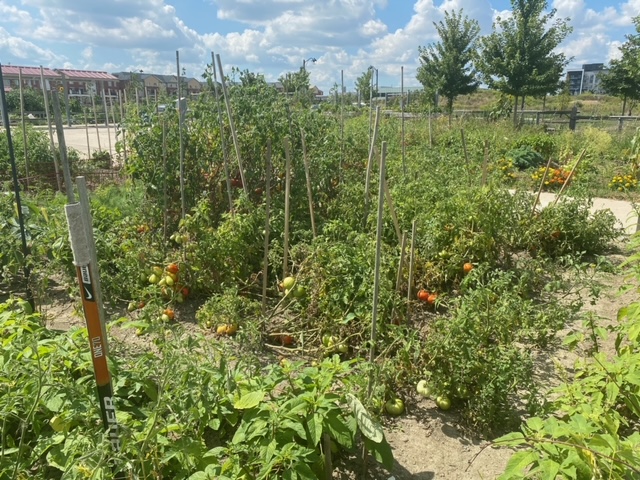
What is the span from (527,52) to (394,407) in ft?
50.1

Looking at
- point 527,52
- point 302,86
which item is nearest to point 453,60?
point 527,52

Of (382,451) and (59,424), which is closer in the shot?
(59,424)

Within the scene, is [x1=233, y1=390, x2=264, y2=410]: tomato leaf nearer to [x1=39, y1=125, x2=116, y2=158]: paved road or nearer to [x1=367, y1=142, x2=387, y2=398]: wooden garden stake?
[x1=367, y1=142, x2=387, y2=398]: wooden garden stake

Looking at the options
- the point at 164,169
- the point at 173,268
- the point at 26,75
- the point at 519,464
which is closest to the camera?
the point at 519,464

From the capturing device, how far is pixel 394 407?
2.65 m

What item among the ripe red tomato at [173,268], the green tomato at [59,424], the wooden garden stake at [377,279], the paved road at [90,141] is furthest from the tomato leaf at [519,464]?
the paved road at [90,141]

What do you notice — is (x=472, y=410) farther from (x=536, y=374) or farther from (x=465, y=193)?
(x=465, y=193)

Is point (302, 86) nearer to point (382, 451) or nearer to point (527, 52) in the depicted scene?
point (382, 451)

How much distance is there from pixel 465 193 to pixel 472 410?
2224 mm

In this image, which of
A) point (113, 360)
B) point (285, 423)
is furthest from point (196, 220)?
point (285, 423)

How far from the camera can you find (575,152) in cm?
1031

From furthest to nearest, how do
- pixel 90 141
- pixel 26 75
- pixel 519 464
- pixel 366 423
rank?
1. pixel 90 141
2. pixel 26 75
3. pixel 366 423
4. pixel 519 464

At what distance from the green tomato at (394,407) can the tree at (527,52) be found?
14324 millimetres

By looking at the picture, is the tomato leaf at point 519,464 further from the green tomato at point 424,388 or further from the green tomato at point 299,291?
the green tomato at point 299,291
